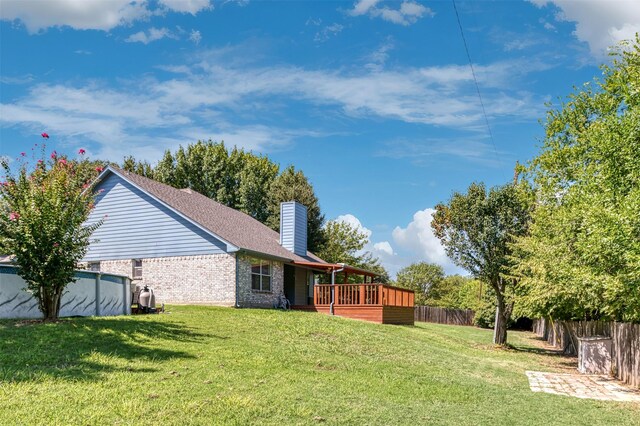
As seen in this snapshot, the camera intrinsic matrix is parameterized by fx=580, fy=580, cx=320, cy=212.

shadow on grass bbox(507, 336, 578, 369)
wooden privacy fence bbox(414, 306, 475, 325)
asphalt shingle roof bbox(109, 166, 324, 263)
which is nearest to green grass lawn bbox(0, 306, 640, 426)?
shadow on grass bbox(507, 336, 578, 369)

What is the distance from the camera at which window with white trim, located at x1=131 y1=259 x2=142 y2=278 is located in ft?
86.2

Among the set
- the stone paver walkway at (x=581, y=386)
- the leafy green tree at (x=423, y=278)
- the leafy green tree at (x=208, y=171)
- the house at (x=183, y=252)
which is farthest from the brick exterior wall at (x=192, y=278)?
the leafy green tree at (x=423, y=278)

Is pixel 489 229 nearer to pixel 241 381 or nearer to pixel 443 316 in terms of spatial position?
pixel 241 381

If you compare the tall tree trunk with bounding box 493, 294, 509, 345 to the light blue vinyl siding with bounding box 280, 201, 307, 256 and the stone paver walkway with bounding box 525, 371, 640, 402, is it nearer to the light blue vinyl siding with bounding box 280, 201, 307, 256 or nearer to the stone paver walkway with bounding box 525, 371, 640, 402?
the stone paver walkway with bounding box 525, 371, 640, 402

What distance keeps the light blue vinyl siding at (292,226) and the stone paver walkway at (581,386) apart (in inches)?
662

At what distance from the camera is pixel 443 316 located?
48062mm

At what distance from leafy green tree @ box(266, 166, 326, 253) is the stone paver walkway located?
1180 inches

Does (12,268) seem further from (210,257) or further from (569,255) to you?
(569,255)

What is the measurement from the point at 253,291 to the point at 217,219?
15.2ft

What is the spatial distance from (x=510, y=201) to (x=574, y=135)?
3.98m

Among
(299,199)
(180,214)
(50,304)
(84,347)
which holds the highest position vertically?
(299,199)

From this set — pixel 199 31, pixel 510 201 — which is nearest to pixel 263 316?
pixel 199 31

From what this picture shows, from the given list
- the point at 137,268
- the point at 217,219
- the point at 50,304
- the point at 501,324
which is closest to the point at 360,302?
the point at 501,324

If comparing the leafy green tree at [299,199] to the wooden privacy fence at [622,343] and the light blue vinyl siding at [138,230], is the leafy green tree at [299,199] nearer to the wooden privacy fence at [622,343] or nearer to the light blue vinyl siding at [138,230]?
the light blue vinyl siding at [138,230]
